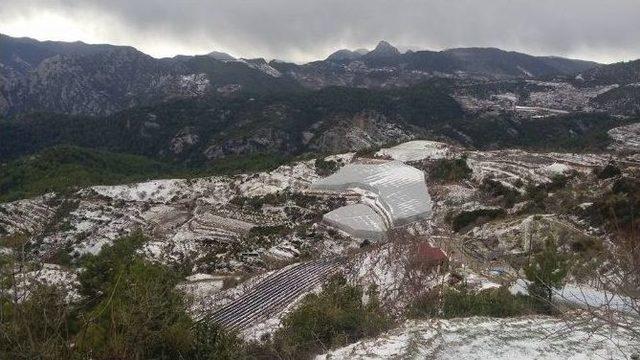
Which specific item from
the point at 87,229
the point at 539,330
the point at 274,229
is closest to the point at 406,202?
the point at 274,229

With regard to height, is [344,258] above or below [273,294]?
below

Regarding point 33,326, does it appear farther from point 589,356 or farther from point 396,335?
point 589,356

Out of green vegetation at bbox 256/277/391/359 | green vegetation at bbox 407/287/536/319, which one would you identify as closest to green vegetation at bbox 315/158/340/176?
green vegetation at bbox 256/277/391/359

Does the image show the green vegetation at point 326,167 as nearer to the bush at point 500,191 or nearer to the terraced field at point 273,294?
the bush at point 500,191

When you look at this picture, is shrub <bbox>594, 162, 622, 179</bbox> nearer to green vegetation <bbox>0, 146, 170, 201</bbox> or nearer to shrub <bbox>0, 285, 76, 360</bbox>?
shrub <bbox>0, 285, 76, 360</bbox>

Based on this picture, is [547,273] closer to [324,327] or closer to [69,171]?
[324,327]

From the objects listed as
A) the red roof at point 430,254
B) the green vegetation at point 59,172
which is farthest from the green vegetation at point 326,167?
the red roof at point 430,254

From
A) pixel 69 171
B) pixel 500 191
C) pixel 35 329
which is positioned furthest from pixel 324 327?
pixel 69 171
